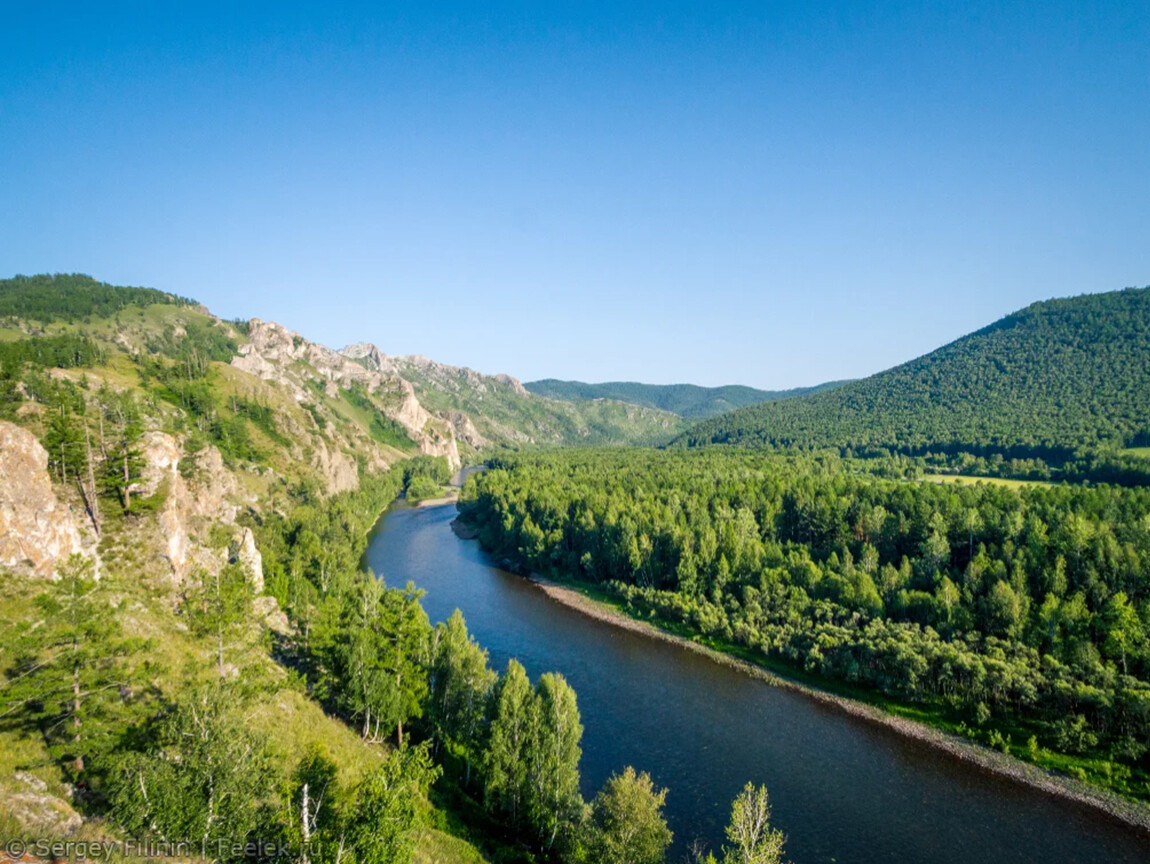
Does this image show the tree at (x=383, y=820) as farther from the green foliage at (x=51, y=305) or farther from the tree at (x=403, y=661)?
the green foliage at (x=51, y=305)

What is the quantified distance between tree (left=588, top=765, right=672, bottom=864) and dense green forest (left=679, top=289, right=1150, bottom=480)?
113 meters

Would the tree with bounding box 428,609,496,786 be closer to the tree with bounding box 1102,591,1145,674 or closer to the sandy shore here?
the tree with bounding box 1102,591,1145,674

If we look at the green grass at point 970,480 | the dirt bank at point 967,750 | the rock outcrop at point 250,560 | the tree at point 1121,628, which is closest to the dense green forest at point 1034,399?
the green grass at point 970,480

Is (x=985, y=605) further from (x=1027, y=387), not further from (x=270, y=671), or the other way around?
(x=1027, y=387)

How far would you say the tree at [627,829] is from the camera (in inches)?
969

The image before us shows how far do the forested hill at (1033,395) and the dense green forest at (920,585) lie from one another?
2722 inches

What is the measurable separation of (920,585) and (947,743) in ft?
74.1

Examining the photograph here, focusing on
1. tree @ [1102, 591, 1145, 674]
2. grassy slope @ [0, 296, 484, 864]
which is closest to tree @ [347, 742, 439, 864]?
grassy slope @ [0, 296, 484, 864]

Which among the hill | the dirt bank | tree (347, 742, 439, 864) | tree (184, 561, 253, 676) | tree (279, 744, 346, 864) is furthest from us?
the dirt bank

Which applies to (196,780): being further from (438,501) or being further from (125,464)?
(438,501)

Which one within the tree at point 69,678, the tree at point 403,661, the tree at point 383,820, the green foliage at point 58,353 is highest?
the green foliage at point 58,353

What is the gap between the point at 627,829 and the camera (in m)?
24.8

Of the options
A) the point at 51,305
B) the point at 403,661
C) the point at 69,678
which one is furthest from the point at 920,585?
the point at 51,305

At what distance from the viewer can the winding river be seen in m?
33.2
